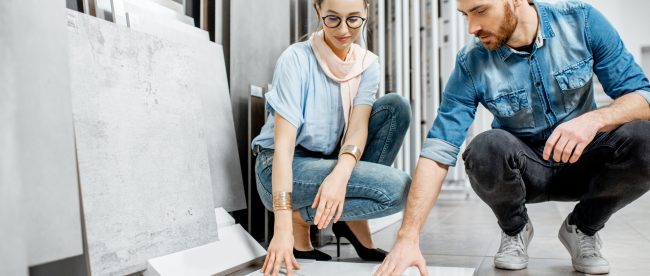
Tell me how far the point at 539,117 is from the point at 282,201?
29.6 inches

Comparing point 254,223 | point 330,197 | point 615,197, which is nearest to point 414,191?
point 330,197

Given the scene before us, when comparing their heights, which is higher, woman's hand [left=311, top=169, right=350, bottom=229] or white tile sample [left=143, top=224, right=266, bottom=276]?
woman's hand [left=311, top=169, right=350, bottom=229]

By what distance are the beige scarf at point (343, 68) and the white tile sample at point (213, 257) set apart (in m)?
0.45

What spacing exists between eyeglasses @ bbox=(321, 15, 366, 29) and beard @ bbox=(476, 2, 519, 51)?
0.33m

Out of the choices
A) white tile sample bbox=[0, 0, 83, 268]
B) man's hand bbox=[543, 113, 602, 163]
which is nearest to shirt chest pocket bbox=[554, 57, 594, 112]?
man's hand bbox=[543, 113, 602, 163]

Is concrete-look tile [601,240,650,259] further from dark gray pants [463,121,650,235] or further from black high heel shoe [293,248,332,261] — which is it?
black high heel shoe [293,248,332,261]

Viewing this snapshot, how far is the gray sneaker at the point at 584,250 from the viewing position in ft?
5.11

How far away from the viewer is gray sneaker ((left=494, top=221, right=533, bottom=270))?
1636 millimetres

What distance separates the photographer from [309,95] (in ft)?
5.79

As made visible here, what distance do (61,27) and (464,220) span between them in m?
2.32

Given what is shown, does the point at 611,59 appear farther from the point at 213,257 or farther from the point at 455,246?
the point at 213,257

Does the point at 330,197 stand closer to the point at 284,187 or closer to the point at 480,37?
the point at 284,187

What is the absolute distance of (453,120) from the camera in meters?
1.60

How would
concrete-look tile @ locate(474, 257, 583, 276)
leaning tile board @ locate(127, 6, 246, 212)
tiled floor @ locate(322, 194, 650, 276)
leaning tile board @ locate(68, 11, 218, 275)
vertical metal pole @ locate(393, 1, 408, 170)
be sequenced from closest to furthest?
leaning tile board @ locate(68, 11, 218, 275), concrete-look tile @ locate(474, 257, 583, 276), tiled floor @ locate(322, 194, 650, 276), leaning tile board @ locate(127, 6, 246, 212), vertical metal pole @ locate(393, 1, 408, 170)
